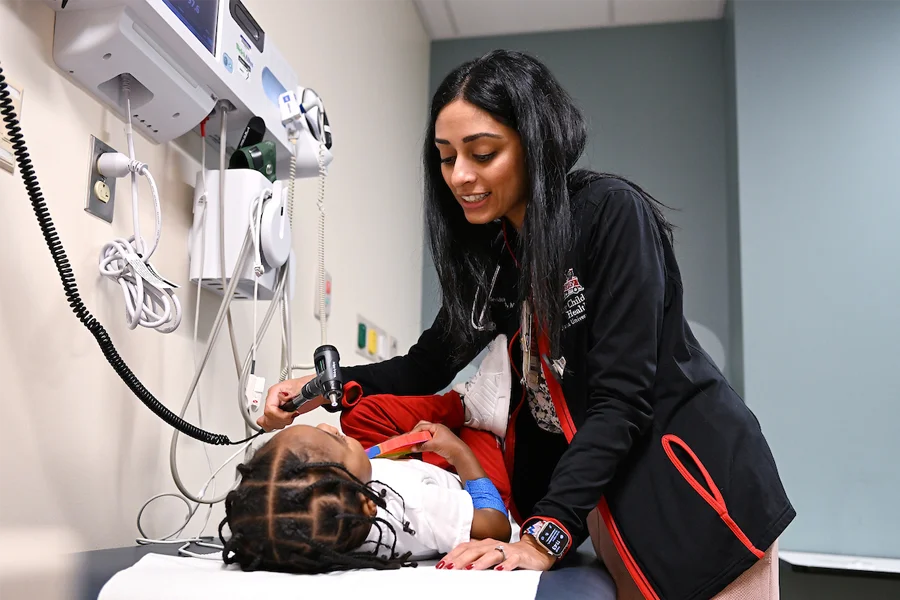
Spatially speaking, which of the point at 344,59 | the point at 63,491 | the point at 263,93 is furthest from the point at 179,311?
the point at 344,59

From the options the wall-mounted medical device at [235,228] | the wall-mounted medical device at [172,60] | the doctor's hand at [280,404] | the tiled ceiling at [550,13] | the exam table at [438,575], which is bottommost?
the exam table at [438,575]

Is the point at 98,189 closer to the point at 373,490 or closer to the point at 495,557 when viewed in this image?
the point at 373,490

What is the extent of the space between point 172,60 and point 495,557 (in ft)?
3.02

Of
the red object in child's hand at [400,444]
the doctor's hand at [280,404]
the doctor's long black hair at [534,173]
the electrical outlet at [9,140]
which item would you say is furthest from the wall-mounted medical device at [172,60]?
the red object in child's hand at [400,444]

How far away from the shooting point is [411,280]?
10.4 ft

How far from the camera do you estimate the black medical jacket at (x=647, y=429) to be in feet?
3.33

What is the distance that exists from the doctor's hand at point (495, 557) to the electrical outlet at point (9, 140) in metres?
0.75

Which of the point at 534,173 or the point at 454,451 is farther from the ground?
the point at 534,173

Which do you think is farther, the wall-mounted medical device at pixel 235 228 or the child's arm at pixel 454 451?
the wall-mounted medical device at pixel 235 228

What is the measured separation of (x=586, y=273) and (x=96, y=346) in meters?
0.74

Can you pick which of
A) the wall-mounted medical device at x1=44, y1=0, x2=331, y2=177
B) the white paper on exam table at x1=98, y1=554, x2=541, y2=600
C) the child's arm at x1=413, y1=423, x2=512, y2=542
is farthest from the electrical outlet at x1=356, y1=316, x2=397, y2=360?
the white paper on exam table at x1=98, y1=554, x2=541, y2=600

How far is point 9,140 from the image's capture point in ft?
3.32

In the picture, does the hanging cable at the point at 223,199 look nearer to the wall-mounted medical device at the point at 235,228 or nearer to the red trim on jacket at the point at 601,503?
the wall-mounted medical device at the point at 235,228

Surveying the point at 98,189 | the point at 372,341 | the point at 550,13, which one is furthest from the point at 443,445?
the point at 550,13
